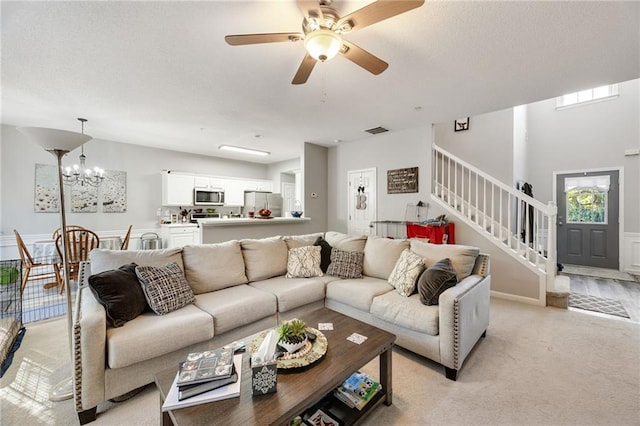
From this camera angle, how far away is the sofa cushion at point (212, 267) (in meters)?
2.50

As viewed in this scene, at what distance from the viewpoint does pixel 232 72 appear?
8.52ft

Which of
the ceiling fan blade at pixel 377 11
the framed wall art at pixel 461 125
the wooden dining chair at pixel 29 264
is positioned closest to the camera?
the ceiling fan blade at pixel 377 11

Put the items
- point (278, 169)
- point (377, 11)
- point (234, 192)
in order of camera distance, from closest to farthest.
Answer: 1. point (377, 11)
2. point (234, 192)
3. point (278, 169)

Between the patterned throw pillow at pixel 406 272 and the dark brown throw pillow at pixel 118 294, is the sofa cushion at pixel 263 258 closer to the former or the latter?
the dark brown throw pillow at pixel 118 294

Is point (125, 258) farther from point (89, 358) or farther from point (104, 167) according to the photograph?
point (104, 167)

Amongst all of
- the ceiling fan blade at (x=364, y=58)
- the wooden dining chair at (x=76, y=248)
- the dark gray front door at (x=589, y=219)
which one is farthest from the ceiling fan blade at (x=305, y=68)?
the dark gray front door at (x=589, y=219)

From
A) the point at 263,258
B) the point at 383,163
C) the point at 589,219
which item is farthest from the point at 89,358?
the point at 589,219

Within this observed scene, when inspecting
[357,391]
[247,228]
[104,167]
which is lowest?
[357,391]

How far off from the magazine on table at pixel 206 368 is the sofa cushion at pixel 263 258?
1516 millimetres

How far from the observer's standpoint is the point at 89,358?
157 cm

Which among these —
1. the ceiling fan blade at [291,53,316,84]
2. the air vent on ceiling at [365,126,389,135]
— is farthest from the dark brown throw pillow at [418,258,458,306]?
the air vent on ceiling at [365,126,389,135]

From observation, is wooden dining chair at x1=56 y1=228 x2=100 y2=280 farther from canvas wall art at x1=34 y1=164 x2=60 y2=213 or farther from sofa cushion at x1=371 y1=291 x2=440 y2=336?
sofa cushion at x1=371 y1=291 x2=440 y2=336

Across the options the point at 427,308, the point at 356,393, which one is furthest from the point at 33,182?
the point at 427,308

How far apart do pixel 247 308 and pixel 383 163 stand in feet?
12.4
